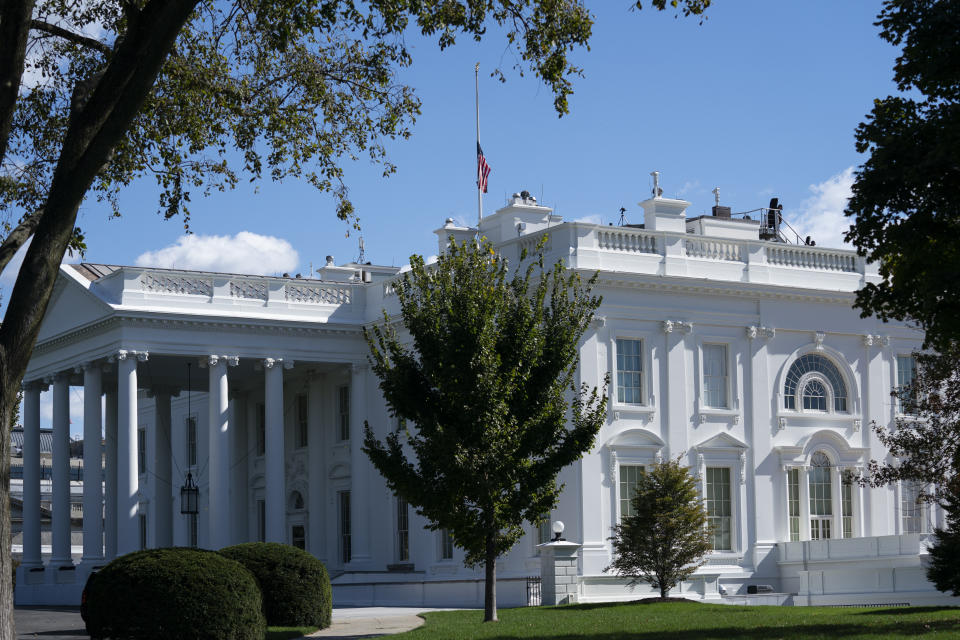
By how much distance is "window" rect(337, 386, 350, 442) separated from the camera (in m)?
46.7

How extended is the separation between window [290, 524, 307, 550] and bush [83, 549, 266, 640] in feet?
86.6

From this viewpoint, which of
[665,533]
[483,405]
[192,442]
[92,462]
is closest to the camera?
[483,405]

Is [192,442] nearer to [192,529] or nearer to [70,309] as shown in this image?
[192,529]

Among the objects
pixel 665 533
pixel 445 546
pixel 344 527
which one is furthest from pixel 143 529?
pixel 665 533

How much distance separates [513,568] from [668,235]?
10056 millimetres

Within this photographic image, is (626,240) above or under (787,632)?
above

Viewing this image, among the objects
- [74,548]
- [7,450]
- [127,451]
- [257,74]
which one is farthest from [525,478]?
[74,548]

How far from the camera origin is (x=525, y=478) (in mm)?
26938

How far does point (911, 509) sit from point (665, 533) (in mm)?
12845

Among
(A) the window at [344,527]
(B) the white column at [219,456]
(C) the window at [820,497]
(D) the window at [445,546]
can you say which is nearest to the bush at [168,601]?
(D) the window at [445,546]

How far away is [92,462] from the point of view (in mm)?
44969

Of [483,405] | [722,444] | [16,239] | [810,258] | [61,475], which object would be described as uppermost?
[810,258]

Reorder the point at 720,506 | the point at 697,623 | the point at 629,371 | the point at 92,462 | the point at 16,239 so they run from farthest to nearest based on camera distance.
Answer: the point at 92,462
the point at 720,506
the point at 629,371
the point at 697,623
the point at 16,239

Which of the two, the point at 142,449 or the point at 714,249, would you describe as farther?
the point at 142,449
